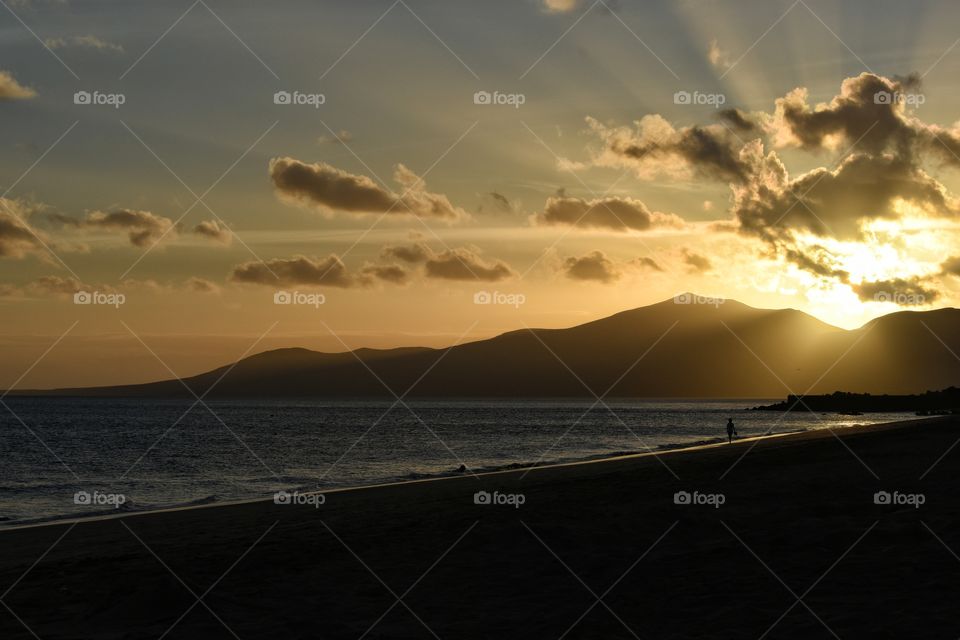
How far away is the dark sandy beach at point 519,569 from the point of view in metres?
11.5

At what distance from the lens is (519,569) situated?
14.9 m

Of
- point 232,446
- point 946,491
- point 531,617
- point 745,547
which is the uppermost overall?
point 232,446

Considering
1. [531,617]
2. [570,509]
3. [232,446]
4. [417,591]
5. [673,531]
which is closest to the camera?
[531,617]

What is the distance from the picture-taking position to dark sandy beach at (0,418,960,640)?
11469mm

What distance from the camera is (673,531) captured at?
17969 millimetres

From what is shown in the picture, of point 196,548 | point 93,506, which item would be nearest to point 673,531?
point 196,548

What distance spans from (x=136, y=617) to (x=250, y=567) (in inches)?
136

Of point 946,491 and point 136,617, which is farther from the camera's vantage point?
point 946,491

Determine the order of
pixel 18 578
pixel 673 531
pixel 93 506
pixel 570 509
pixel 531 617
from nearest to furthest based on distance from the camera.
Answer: pixel 531 617 < pixel 18 578 < pixel 673 531 < pixel 570 509 < pixel 93 506

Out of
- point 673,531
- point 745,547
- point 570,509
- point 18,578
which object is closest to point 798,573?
point 745,547

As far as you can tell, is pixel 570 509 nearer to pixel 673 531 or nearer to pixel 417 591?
pixel 673 531

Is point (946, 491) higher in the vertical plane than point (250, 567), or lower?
higher

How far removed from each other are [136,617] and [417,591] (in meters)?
4.28

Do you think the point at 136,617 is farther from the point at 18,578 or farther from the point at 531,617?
the point at 531,617
